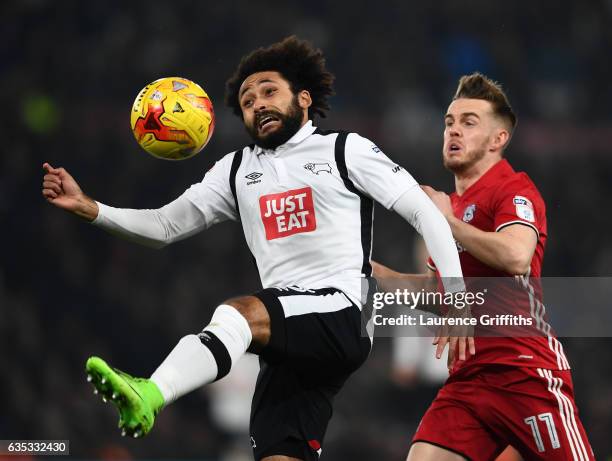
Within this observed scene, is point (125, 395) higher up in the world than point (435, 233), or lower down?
lower down

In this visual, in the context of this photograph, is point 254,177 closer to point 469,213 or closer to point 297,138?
point 297,138

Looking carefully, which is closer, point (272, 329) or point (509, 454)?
point (272, 329)

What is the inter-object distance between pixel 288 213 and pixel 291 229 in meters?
0.07

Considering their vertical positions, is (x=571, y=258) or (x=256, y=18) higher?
(x=256, y=18)

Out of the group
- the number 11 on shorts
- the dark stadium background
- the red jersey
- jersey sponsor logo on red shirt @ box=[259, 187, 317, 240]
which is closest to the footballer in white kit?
jersey sponsor logo on red shirt @ box=[259, 187, 317, 240]

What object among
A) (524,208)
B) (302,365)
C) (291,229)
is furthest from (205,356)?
(524,208)

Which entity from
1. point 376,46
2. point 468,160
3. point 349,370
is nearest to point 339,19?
point 376,46

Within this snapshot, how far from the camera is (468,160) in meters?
5.35

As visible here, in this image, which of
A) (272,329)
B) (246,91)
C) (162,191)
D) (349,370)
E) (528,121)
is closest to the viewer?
(272,329)

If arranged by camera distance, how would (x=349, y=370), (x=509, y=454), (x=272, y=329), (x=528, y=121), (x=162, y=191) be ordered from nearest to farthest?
(x=272, y=329), (x=349, y=370), (x=509, y=454), (x=162, y=191), (x=528, y=121)

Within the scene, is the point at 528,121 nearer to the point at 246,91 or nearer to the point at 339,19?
the point at 339,19

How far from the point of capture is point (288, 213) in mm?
4730

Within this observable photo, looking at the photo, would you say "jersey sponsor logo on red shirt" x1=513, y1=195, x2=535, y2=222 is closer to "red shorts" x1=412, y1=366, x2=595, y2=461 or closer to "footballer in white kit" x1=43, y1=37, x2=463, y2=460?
"footballer in white kit" x1=43, y1=37, x2=463, y2=460

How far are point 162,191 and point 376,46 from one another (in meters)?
3.89
